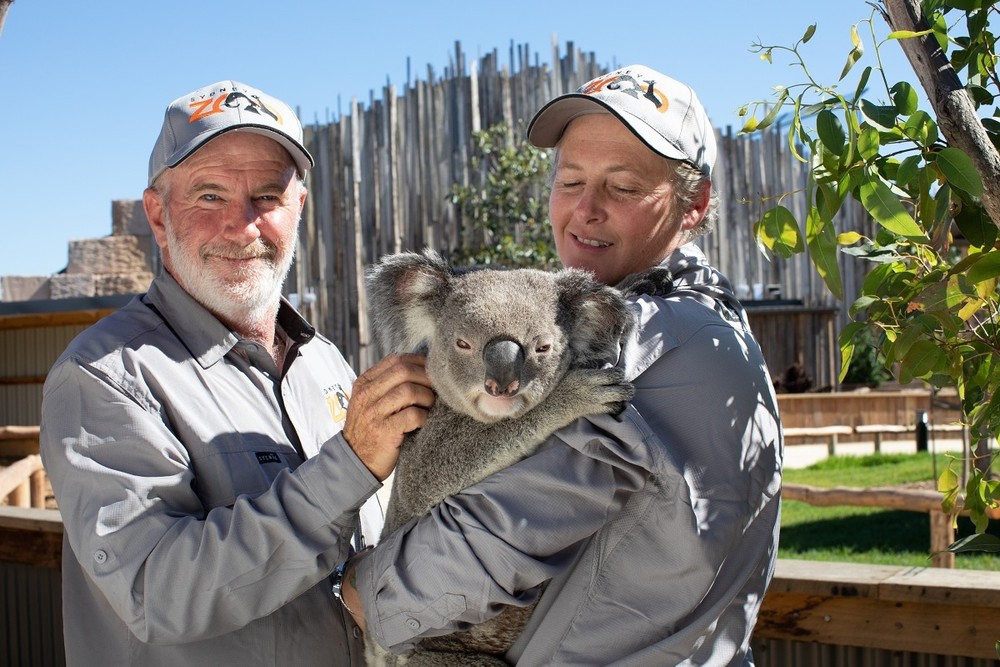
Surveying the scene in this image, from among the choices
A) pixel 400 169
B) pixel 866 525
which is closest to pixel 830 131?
pixel 866 525

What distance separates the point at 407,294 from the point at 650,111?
0.60m

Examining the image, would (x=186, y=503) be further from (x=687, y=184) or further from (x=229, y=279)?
(x=687, y=184)

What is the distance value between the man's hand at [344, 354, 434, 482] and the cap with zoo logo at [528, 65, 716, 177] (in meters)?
0.60

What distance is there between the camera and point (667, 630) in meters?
1.53

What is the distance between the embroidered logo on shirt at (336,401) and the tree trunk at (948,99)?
5.08 feet

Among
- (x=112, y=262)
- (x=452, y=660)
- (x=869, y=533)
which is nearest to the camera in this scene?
(x=452, y=660)

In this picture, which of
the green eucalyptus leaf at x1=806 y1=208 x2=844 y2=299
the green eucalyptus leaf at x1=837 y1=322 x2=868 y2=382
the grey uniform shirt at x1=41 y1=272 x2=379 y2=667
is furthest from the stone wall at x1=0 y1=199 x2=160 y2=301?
the green eucalyptus leaf at x1=806 y1=208 x2=844 y2=299

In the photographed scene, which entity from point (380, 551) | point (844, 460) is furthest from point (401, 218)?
point (380, 551)

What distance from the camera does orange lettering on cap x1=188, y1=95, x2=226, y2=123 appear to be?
2.17 meters

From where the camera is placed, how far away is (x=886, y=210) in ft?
4.54

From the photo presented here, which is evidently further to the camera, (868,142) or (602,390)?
(602,390)

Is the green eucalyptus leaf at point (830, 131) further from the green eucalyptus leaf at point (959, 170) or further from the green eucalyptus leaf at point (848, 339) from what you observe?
the green eucalyptus leaf at point (848, 339)

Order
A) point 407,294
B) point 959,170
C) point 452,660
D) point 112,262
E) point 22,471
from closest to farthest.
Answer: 1. point 959,170
2. point 452,660
3. point 407,294
4. point 22,471
5. point 112,262

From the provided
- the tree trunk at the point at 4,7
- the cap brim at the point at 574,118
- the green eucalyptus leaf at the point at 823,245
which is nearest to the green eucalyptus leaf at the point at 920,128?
the green eucalyptus leaf at the point at 823,245
